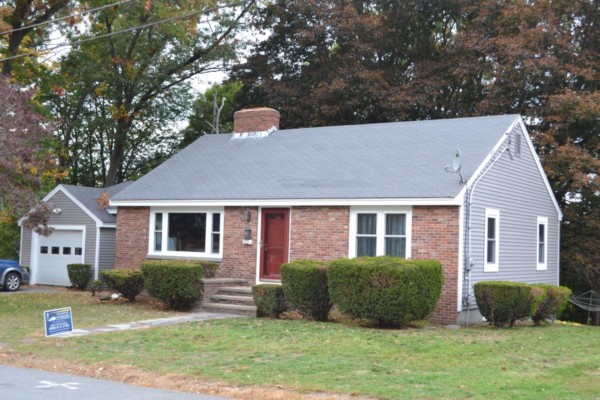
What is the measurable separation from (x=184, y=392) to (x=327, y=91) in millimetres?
22845

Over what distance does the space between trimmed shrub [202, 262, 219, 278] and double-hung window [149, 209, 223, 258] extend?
0.66 metres

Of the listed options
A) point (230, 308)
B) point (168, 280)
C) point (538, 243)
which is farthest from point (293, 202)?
point (538, 243)

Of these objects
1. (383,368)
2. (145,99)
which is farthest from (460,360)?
(145,99)

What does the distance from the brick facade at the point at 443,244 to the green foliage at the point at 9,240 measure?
68.8ft

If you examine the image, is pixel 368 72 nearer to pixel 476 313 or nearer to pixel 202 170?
pixel 202 170

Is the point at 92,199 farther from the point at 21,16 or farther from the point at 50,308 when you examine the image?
the point at 50,308

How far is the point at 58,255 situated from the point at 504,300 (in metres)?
17.6

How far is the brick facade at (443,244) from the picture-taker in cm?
1741

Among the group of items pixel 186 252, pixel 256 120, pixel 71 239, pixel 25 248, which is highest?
pixel 256 120

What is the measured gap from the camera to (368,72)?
30.6 meters

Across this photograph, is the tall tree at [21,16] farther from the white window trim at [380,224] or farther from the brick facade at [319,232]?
the white window trim at [380,224]

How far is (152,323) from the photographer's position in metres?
16.2

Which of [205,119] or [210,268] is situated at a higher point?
[205,119]

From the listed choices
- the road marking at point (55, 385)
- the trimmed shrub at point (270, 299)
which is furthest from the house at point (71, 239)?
the road marking at point (55, 385)
